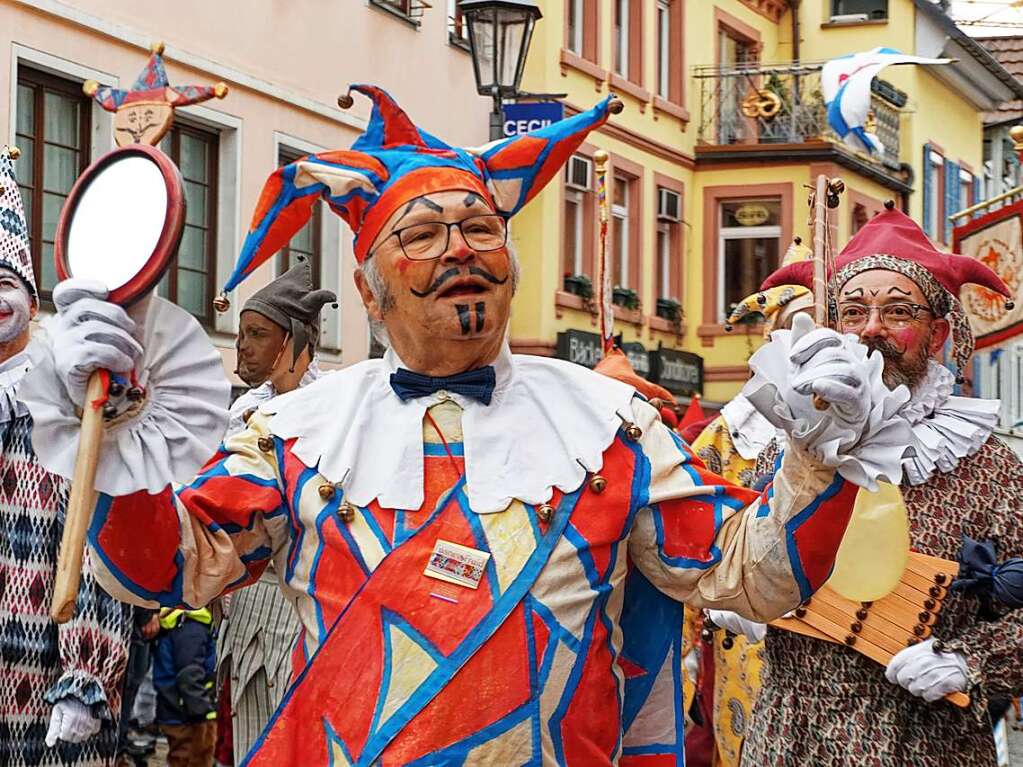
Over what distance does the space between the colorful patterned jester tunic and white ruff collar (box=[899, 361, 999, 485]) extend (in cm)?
144

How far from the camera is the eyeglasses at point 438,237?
13.9 feet

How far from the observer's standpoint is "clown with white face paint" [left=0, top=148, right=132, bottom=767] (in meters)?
6.02

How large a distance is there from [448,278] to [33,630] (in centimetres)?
242

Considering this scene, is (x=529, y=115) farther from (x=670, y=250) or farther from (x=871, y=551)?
(x=670, y=250)

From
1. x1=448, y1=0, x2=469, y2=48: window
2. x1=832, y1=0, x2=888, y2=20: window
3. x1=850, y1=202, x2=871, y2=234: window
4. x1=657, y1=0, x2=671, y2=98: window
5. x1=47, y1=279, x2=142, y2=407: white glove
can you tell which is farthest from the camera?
x1=832, y1=0, x2=888, y2=20: window

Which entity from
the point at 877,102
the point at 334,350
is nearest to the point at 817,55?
the point at 877,102

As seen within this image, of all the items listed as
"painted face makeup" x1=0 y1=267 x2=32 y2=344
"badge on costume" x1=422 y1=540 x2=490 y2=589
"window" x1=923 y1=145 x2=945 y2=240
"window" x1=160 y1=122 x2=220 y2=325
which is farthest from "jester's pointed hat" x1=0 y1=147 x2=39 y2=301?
"window" x1=923 y1=145 x2=945 y2=240

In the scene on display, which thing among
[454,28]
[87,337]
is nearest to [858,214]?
[454,28]

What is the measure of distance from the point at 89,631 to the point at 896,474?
125 inches

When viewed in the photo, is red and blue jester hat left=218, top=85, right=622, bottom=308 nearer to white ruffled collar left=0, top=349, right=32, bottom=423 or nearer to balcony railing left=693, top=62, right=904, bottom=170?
white ruffled collar left=0, top=349, right=32, bottom=423

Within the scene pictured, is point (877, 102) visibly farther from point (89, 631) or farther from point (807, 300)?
point (89, 631)

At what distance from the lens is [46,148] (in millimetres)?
15305

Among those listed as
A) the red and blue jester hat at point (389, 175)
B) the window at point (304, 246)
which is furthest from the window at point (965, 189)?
the red and blue jester hat at point (389, 175)

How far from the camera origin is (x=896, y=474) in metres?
3.65
